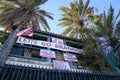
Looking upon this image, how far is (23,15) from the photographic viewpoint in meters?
14.7

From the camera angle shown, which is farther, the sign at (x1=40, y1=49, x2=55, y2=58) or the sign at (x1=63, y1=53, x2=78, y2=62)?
the sign at (x1=63, y1=53, x2=78, y2=62)

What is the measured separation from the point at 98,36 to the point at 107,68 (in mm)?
3805

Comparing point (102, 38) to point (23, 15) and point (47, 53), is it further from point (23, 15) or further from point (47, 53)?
point (23, 15)

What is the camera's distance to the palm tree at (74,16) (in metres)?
19.4

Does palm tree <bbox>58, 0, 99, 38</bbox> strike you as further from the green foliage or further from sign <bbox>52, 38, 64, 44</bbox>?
sign <bbox>52, 38, 64, 44</bbox>

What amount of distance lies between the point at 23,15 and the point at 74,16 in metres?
7.11

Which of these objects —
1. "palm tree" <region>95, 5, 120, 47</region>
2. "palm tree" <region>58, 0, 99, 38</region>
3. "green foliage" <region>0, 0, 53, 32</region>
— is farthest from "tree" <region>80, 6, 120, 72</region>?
"green foliage" <region>0, 0, 53, 32</region>

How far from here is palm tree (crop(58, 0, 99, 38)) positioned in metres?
19.4

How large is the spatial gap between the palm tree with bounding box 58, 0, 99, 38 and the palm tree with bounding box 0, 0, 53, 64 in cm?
266

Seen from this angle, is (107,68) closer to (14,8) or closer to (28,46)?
(28,46)

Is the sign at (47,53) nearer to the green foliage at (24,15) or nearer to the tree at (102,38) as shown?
the tree at (102,38)

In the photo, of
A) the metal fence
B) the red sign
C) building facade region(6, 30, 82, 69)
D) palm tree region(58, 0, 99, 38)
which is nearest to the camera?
the metal fence

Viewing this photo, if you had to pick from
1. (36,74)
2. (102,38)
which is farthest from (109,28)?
(36,74)

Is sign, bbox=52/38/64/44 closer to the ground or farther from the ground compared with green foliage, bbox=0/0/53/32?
closer to the ground
